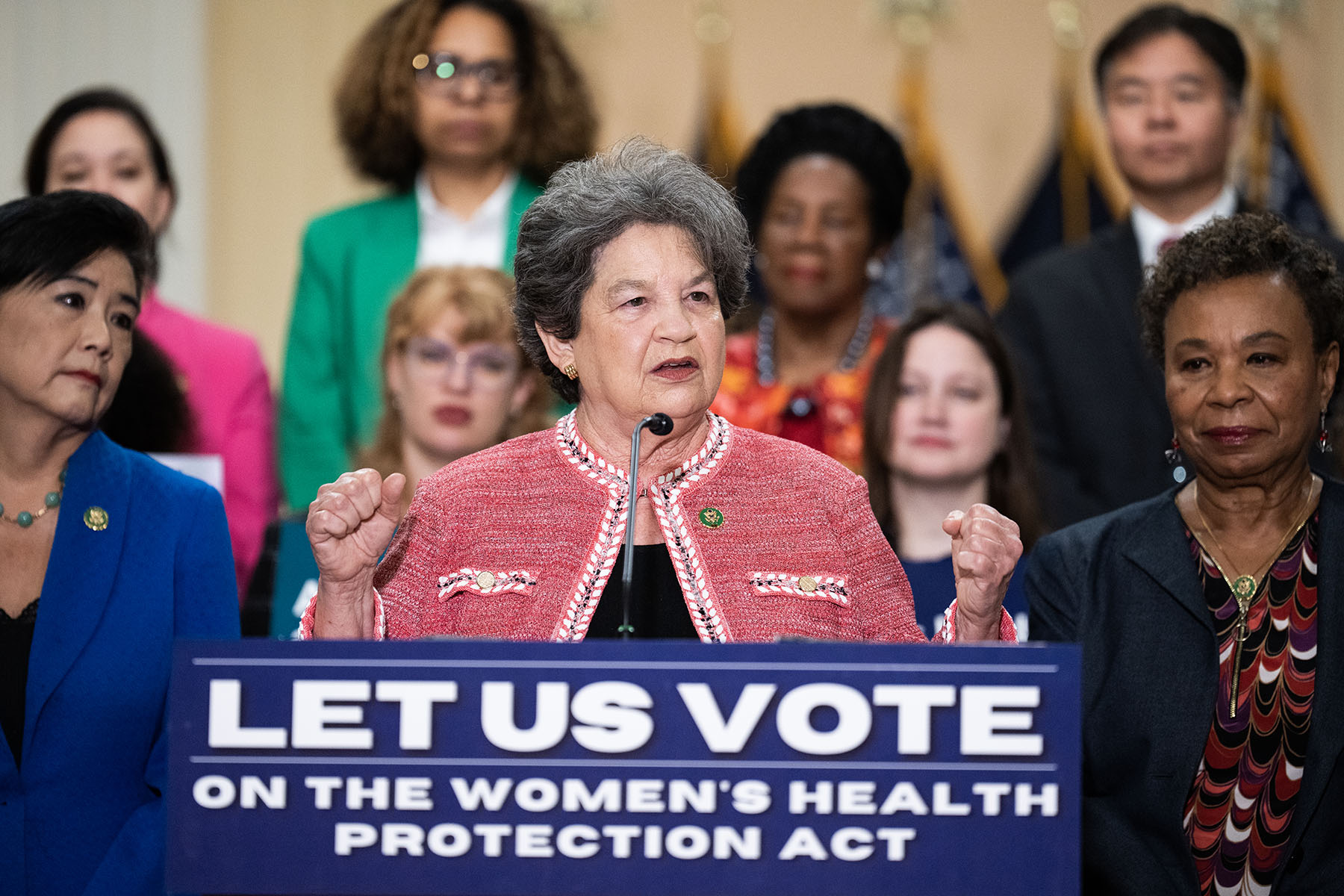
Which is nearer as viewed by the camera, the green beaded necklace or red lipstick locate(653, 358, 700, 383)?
red lipstick locate(653, 358, 700, 383)

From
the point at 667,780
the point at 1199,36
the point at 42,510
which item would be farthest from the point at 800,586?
the point at 1199,36

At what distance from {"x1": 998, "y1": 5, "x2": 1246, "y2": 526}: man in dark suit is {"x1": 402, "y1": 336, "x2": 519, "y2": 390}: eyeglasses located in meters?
1.25

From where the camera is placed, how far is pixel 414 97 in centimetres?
410

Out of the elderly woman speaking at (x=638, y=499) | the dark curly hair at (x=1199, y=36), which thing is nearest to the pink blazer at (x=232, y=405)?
the elderly woman speaking at (x=638, y=499)

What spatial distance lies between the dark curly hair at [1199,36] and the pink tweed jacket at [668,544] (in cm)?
213

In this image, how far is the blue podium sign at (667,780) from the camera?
1719 mm

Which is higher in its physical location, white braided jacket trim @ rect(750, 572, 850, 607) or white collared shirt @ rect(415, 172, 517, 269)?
white collared shirt @ rect(415, 172, 517, 269)

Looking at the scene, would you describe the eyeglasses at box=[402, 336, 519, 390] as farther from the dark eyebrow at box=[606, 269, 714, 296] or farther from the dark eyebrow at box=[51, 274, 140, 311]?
the dark eyebrow at box=[606, 269, 714, 296]

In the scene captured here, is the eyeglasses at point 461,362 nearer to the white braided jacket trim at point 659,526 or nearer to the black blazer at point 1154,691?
the white braided jacket trim at point 659,526

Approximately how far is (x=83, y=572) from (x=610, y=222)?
102 cm

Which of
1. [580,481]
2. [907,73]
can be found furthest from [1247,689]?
[907,73]

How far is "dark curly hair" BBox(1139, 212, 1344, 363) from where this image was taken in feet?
8.45

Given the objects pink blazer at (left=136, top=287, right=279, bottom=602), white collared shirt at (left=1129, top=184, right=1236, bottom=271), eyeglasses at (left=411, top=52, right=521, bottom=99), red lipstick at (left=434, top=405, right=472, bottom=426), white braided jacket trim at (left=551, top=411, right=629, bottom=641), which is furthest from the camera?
eyeglasses at (left=411, top=52, right=521, bottom=99)

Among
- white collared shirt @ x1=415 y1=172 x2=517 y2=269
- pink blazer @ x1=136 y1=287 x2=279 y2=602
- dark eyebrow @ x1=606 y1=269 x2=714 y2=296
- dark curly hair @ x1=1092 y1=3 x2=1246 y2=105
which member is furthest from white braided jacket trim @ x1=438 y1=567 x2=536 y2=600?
dark curly hair @ x1=1092 y1=3 x2=1246 y2=105
